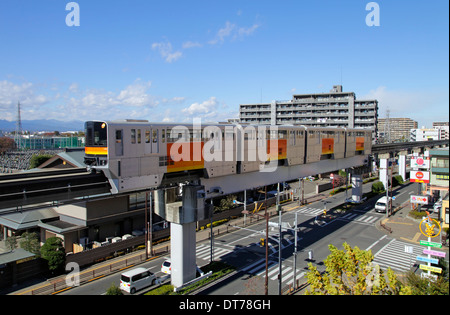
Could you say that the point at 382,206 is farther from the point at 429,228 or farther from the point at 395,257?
the point at 429,228

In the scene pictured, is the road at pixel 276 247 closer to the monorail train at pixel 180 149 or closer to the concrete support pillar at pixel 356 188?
the concrete support pillar at pixel 356 188

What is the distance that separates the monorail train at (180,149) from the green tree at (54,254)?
37.0 ft

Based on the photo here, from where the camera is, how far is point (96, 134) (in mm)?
15992

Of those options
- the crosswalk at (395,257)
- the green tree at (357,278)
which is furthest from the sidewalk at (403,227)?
the green tree at (357,278)

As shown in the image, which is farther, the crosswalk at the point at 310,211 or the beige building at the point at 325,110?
the beige building at the point at 325,110

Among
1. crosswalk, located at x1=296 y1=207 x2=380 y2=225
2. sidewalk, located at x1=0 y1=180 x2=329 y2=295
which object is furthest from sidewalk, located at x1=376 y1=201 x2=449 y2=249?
sidewalk, located at x1=0 y1=180 x2=329 y2=295

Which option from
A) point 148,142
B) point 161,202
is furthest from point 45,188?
point 161,202

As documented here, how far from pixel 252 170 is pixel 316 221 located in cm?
1674

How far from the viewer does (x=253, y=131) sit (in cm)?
2319

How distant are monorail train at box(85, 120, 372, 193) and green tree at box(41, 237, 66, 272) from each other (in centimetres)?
1128

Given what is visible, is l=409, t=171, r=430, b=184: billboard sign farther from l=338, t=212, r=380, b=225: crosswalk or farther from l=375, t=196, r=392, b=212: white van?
l=375, t=196, r=392, b=212: white van

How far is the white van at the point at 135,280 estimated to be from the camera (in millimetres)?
20359

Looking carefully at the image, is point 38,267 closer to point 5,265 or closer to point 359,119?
point 5,265

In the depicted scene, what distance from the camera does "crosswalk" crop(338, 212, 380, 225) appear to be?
36.8 metres
